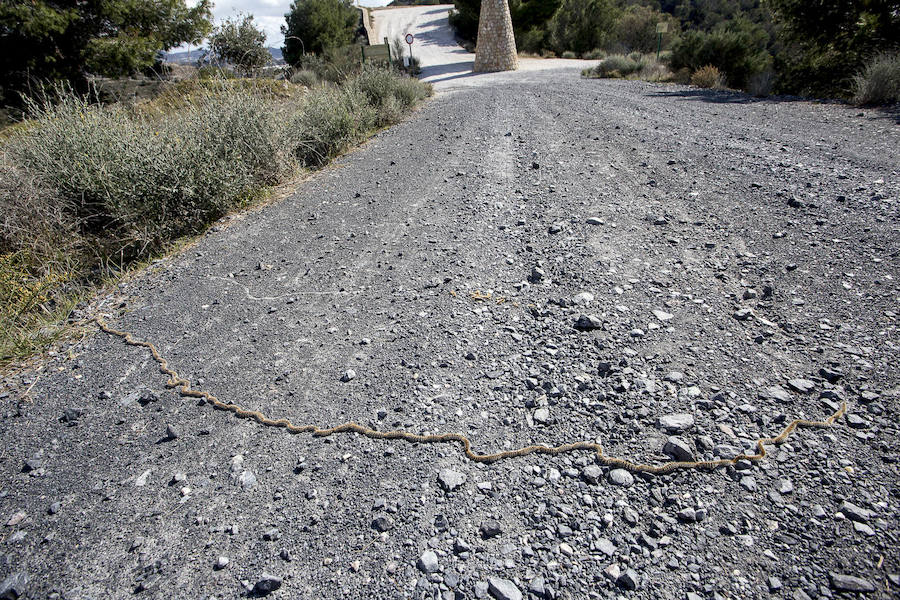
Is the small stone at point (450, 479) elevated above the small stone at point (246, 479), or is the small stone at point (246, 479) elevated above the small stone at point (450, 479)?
the small stone at point (450, 479)

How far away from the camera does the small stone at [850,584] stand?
4.36ft

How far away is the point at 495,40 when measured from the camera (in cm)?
2244

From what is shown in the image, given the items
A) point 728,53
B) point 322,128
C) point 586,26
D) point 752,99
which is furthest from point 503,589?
point 586,26

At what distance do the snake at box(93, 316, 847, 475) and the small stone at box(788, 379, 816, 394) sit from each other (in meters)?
0.14

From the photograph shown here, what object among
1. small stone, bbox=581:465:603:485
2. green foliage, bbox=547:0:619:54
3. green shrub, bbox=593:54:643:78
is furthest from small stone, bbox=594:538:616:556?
green foliage, bbox=547:0:619:54

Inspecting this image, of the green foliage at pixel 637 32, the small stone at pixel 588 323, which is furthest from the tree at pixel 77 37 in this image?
the green foliage at pixel 637 32

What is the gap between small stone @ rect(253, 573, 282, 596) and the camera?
59.1 inches

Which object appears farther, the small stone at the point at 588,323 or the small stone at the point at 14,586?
the small stone at the point at 588,323

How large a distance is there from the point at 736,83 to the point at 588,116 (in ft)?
28.2

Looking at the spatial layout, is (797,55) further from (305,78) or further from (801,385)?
(305,78)

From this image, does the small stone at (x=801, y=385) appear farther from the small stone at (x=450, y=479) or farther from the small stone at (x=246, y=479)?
the small stone at (x=246, y=479)

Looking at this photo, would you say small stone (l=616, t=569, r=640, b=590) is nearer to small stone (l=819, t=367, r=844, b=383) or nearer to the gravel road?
the gravel road

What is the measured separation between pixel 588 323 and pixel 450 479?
4.35 feet

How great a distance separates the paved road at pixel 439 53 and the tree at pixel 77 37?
10.7 meters
